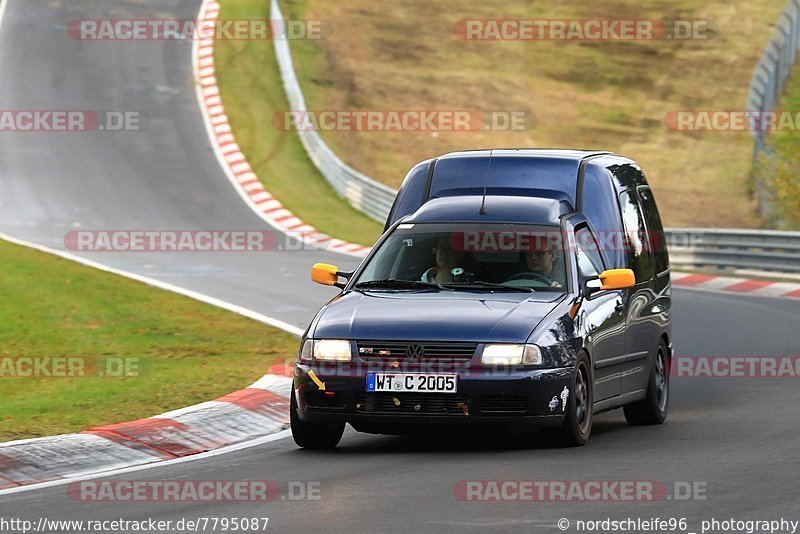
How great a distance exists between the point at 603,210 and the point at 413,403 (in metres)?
2.96

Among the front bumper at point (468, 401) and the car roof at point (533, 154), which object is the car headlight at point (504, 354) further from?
the car roof at point (533, 154)

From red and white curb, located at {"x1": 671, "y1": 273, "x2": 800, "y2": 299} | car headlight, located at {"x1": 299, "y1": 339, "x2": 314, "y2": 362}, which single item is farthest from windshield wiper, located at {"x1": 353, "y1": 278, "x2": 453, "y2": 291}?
red and white curb, located at {"x1": 671, "y1": 273, "x2": 800, "y2": 299}

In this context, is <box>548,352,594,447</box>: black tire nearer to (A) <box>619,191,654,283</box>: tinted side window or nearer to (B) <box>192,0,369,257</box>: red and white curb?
(A) <box>619,191,654,283</box>: tinted side window

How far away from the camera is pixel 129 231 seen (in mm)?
27484

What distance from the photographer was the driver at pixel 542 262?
10977 mm

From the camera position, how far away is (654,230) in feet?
43.3

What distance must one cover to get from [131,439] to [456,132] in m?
29.3

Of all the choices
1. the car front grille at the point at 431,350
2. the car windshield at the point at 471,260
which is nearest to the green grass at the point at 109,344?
the car windshield at the point at 471,260

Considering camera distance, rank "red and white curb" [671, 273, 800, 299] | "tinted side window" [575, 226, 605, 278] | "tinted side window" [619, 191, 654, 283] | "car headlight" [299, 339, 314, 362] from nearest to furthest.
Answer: "car headlight" [299, 339, 314, 362]
"tinted side window" [575, 226, 605, 278]
"tinted side window" [619, 191, 654, 283]
"red and white curb" [671, 273, 800, 299]

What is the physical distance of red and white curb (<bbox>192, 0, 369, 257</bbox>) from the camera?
28156mm

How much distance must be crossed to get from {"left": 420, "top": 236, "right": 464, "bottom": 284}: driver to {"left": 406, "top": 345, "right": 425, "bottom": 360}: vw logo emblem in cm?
111

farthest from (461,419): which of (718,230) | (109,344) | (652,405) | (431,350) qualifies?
(718,230)

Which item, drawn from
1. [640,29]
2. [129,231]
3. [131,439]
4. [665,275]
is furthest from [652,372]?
[640,29]

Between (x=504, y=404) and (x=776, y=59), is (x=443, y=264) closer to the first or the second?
(x=504, y=404)
